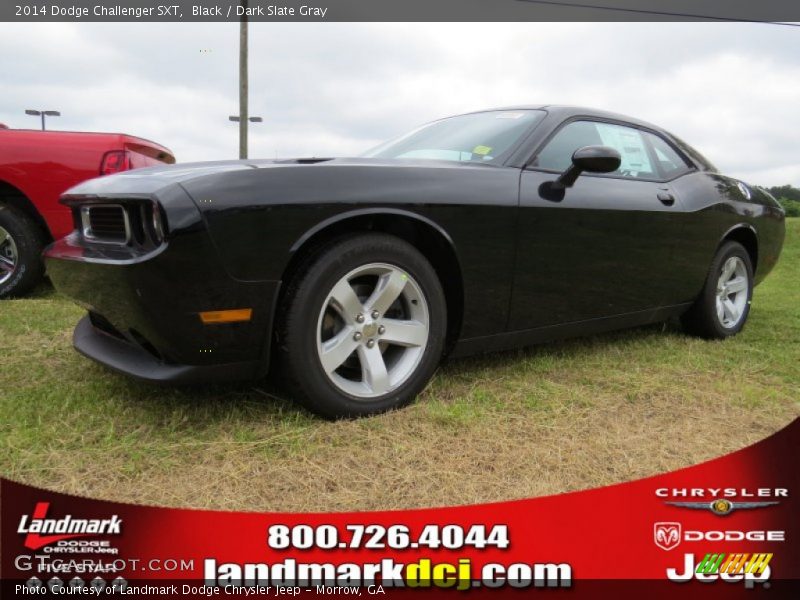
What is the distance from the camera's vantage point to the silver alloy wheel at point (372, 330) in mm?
2332

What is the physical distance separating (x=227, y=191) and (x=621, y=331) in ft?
9.73

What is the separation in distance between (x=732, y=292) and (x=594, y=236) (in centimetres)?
174

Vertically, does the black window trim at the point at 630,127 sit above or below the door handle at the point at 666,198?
above

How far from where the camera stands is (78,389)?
266 cm

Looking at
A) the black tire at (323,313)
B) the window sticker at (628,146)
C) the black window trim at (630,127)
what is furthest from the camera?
the window sticker at (628,146)

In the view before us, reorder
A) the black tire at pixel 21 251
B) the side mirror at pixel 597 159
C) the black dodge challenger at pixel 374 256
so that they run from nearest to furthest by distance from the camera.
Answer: the black dodge challenger at pixel 374 256 < the side mirror at pixel 597 159 < the black tire at pixel 21 251

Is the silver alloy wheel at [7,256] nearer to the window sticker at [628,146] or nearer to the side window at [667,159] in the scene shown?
the window sticker at [628,146]

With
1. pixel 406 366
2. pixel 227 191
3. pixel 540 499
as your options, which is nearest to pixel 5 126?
pixel 227 191

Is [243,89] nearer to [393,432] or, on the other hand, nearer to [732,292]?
[732,292]

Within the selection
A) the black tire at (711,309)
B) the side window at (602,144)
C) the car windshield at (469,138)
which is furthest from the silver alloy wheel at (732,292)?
the car windshield at (469,138)

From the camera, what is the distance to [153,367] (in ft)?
7.11

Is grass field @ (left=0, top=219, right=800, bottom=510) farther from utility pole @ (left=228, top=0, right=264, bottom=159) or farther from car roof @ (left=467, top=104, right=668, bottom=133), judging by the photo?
utility pole @ (left=228, top=0, right=264, bottom=159)

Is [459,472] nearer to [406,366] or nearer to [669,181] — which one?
[406,366]

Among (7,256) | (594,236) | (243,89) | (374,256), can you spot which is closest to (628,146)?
(594,236)
